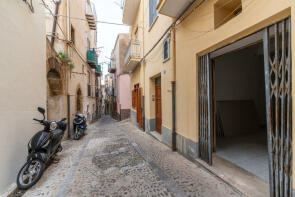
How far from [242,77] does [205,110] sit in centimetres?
396

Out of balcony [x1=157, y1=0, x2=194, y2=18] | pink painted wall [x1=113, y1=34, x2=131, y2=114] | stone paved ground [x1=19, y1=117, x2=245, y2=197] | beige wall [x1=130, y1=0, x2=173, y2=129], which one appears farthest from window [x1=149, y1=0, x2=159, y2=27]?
pink painted wall [x1=113, y1=34, x2=131, y2=114]

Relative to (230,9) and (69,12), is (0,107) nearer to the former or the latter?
(230,9)

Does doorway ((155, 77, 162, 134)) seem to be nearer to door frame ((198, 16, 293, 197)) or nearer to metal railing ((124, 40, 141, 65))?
metal railing ((124, 40, 141, 65))

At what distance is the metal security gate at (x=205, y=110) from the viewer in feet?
10.1

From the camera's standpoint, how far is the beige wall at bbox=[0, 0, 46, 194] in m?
2.38

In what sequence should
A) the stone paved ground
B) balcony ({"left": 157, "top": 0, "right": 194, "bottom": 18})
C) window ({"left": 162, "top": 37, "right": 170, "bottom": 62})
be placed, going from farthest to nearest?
window ({"left": 162, "top": 37, "right": 170, "bottom": 62}) → balcony ({"left": 157, "top": 0, "right": 194, "bottom": 18}) → the stone paved ground

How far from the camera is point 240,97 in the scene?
5863 millimetres

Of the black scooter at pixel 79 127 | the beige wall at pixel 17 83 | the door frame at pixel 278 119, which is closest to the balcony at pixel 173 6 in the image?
the door frame at pixel 278 119

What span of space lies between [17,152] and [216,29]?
489cm

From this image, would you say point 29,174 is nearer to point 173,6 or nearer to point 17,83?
point 17,83

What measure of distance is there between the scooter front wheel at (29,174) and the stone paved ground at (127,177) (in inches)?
4.7

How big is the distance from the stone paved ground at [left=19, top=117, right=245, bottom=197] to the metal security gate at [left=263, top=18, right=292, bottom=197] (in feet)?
2.48

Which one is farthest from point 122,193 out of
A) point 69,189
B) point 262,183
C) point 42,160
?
point 262,183

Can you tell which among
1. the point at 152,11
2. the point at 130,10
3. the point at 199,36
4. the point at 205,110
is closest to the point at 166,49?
the point at 199,36
